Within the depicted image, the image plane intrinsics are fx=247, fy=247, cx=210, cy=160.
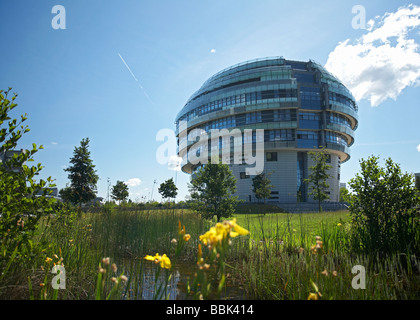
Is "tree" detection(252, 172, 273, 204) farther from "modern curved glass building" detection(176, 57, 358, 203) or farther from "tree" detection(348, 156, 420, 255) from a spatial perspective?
"tree" detection(348, 156, 420, 255)

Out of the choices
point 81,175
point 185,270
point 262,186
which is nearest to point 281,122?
point 262,186

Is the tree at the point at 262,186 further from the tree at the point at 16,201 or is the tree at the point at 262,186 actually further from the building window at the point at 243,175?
the tree at the point at 16,201

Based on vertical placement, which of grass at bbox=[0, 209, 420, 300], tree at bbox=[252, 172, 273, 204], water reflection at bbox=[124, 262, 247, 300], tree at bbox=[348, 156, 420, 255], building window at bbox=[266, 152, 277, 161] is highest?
building window at bbox=[266, 152, 277, 161]

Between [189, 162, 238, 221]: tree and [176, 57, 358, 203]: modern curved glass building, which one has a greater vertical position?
[176, 57, 358, 203]: modern curved glass building

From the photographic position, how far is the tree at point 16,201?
2.81 m

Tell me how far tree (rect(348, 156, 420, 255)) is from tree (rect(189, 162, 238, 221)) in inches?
376

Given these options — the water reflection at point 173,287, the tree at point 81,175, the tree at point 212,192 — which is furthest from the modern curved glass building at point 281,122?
the water reflection at point 173,287

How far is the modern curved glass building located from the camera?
50.7m

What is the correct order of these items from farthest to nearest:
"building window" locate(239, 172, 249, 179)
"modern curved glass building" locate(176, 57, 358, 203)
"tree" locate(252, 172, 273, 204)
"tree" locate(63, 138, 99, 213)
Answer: "building window" locate(239, 172, 249, 179), "modern curved glass building" locate(176, 57, 358, 203), "tree" locate(252, 172, 273, 204), "tree" locate(63, 138, 99, 213)

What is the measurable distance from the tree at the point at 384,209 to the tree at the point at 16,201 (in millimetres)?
5355

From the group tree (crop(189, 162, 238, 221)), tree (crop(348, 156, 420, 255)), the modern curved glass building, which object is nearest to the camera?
tree (crop(348, 156, 420, 255))

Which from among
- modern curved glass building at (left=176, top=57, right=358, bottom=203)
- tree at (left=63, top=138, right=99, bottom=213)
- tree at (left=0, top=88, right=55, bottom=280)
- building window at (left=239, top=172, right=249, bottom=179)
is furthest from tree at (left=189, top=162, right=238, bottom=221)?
building window at (left=239, top=172, right=249, bottom=179)
